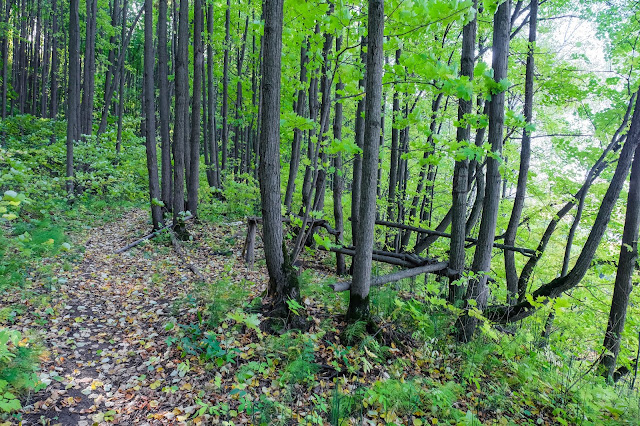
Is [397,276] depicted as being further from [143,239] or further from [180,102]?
[180,102]

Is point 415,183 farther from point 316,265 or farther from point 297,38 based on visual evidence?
point 297,38

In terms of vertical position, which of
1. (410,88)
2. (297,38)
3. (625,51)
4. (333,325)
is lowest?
(333,325)

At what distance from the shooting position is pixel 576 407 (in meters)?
Answer: 3.41

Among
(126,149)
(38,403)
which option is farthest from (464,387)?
(126,149)

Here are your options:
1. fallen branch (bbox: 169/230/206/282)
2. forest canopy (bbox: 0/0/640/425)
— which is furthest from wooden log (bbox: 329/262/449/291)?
fallen branch (bbox: 169/230/206/282)

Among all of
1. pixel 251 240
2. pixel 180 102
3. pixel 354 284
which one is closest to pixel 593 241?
pixel 354 284

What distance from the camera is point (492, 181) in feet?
15.5

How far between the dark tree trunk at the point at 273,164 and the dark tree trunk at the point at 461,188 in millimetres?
2418

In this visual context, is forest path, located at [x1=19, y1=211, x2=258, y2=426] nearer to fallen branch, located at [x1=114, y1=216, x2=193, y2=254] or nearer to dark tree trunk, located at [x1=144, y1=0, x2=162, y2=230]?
fallen branch, located at [x1=114, y1=216, x2=193, y2=254]

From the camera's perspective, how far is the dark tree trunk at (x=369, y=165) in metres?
3.84

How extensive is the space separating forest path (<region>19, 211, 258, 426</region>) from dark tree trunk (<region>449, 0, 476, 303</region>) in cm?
386

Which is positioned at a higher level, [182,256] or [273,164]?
[273,164]

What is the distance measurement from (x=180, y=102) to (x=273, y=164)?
6234 mm

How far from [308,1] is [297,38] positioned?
2.99 feet
